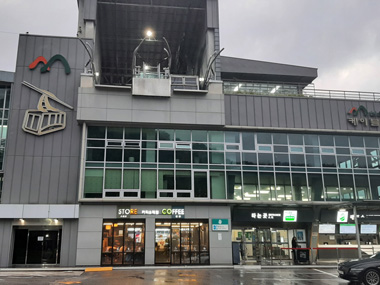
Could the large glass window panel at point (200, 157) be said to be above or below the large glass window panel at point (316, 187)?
above

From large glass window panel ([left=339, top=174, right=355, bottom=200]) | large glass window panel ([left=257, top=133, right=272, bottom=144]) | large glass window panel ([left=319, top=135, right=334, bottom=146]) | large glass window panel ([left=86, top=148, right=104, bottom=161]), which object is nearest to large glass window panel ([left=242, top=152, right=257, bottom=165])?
large glass window panel ([left=257, top=133, right=272, bottom=144])

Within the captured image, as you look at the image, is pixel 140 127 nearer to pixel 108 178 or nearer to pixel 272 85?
pixel 108 178

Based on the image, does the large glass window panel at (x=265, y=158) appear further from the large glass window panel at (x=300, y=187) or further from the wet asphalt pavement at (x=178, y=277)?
the wet asphalt pavement at (x=178, y=277)

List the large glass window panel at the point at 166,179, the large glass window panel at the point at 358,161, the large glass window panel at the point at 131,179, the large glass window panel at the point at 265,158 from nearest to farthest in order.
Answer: the large glass window panel at the point at 131,179, the large glass window panel at the point at 166,179, the large glass window panel at the point at 265,158, the large glass window panel at the point at 358,161

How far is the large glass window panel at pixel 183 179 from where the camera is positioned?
2245 centimetres

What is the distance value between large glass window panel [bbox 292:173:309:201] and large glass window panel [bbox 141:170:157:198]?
933cm

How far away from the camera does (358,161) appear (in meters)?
24.7

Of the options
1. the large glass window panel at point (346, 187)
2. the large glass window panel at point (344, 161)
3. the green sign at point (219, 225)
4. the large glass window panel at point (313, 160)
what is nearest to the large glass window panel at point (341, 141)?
the large glass window panel at point (344, 161)

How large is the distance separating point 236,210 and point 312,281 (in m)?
8.16

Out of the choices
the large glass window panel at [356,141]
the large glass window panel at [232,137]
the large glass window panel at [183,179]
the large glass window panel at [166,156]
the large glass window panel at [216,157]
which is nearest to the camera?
the large glass window panel at [183,179]

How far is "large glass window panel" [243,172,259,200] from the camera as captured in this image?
2297 centimetres

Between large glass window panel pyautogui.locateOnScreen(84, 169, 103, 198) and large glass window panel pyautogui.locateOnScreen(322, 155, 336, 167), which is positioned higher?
large glass window panel pyautogui.locateOnScreen(322, 155, 336, 167)

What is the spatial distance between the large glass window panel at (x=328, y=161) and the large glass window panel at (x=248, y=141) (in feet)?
16.7

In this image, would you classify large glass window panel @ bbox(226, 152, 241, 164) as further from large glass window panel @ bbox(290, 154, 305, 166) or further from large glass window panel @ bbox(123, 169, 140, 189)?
large glass window panel @ bbox(123, 169, 140, 189)
